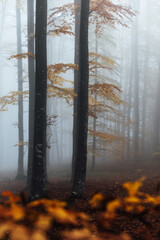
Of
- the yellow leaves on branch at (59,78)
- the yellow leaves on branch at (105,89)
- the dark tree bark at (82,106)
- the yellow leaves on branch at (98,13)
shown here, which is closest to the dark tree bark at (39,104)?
the yellow leaves on branch at (98,13)

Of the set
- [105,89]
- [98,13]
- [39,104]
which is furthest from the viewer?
[105,89]

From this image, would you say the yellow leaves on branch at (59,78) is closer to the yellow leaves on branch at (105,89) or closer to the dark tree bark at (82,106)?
the yellow leaves on branch at (105,89)

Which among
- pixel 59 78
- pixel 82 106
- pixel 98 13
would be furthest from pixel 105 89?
pixel 98 13

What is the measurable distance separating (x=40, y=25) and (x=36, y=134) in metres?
3.41

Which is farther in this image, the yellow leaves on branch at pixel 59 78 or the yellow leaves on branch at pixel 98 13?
the yellow leaves on branch at pixel 59 78

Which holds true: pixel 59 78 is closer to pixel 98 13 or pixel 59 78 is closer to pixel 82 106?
pixel 98 13

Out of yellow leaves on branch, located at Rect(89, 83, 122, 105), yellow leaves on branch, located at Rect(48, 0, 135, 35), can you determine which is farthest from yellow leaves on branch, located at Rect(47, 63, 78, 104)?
yellow leaves on branch, located at Rect(48, 0, 135, 35)

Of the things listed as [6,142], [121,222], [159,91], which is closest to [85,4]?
[121,222]

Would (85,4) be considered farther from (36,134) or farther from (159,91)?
(159,91)

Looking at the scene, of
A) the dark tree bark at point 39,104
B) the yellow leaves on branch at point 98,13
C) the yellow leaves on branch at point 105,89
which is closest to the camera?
the dark tree bark at point 39,104

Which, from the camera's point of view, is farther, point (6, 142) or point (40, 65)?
point (6, 142)

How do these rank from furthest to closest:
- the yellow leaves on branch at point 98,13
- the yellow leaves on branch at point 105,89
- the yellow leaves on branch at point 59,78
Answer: the yellow leaves on branch at point 59,78 < the yellow leaves on branch at point 105,89 < the yellow leaves on branch at point 98,13

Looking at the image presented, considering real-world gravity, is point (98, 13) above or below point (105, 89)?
above

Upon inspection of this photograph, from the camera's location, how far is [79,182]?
6.83 m
